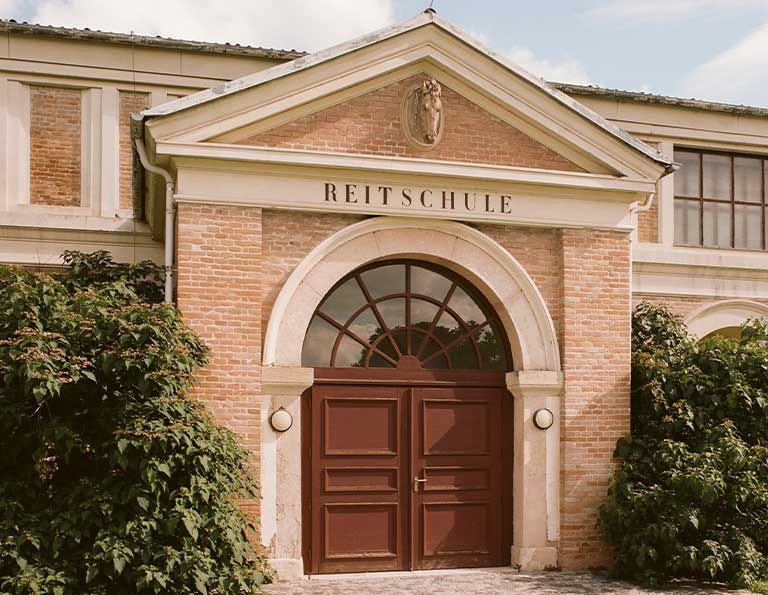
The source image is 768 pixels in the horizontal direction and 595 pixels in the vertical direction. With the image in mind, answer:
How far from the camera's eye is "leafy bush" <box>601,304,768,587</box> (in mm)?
10562

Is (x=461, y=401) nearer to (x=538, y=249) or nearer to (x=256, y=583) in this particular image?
(x=538, y=249)

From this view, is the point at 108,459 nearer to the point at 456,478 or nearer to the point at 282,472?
the point at 282,472

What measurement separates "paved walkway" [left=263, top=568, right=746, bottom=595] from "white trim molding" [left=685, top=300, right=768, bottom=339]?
7.43 metres

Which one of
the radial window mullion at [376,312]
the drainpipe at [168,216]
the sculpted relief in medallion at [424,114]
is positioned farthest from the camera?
the radial window mullion at [376,312]

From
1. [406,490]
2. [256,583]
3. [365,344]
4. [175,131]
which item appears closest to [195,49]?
[175,131]

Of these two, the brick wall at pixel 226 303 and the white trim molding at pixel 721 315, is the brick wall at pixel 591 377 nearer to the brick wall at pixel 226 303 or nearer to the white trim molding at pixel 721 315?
the brick wall at pixel 226 303

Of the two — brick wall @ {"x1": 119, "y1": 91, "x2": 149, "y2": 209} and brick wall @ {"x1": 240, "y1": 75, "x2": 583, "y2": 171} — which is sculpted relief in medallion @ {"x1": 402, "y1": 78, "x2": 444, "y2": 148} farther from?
brick wall @ {"x1": 119, "y1": 91, "x2": 149, "y2": 209}

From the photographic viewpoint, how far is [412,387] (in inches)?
436

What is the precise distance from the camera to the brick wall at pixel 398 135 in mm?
10758

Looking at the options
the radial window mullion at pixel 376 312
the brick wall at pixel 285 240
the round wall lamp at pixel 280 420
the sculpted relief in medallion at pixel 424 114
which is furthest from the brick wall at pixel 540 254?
the round wall lamp at pixel 280 420

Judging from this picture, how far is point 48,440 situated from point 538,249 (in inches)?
230

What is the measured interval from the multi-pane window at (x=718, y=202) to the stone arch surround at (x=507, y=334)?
7649 millimetres

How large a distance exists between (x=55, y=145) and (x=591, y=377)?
10039mm

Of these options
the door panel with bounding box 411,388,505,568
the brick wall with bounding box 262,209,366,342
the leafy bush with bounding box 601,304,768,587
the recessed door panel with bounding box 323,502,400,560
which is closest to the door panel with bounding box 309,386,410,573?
the recessed door panel with bounding box 323,502,400,560
